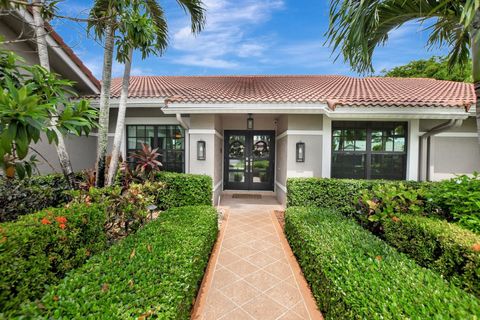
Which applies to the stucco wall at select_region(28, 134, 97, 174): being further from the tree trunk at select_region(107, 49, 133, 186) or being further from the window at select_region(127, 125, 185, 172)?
the tree trunk at select_region(107, 49, 133, 186)

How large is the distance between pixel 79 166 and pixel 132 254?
7379mm

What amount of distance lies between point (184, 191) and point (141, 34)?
Answer: 4663 millimetres

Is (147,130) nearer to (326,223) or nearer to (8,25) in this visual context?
(8,25)

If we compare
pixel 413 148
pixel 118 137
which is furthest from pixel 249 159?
pixel 413 148

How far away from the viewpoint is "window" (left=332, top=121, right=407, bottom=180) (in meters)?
7.68

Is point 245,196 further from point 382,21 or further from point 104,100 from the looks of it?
point 382,21

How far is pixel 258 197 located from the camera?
9742 mm

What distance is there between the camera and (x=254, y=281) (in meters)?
3.79

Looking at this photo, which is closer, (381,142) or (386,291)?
(386,291)

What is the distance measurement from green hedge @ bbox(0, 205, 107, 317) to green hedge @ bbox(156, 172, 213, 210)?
10.2 feet

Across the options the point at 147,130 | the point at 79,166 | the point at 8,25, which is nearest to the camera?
the point at 8,25

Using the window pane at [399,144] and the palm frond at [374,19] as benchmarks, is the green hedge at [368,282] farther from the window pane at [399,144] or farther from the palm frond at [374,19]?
the window pane at [399,144]

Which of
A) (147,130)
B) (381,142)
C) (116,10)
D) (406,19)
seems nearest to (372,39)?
(406,19)

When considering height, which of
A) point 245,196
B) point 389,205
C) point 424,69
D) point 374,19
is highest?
point 424,69
